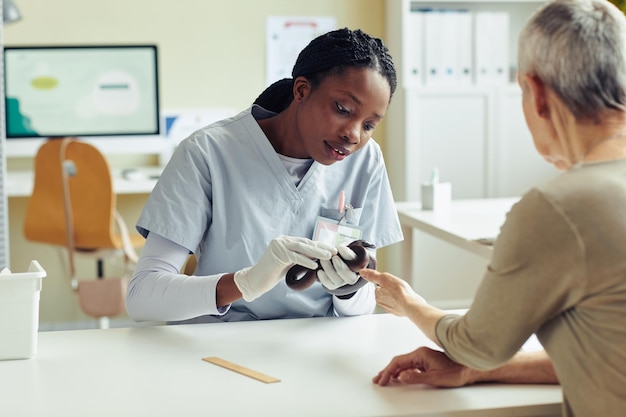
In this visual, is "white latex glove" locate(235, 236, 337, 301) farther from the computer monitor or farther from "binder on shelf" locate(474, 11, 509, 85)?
"binder on shelf" locate(474, 11, 509, 85)

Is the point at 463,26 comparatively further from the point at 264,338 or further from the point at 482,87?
the point at 264,338

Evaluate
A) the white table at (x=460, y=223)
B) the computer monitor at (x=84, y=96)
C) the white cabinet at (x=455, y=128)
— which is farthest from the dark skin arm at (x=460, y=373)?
the computer monitor at (x=84, y=96)

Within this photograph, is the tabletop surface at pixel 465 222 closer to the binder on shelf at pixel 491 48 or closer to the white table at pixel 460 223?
the white table at pixel 460 223

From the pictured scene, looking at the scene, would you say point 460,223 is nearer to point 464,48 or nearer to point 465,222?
point 465,222

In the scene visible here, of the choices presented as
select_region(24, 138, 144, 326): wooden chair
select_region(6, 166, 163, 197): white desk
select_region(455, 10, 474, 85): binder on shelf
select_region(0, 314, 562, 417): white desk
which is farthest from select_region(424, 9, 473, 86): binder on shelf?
select_region(0, 314, 562, 417): white desk

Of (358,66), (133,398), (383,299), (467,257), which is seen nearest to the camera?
(133,398)

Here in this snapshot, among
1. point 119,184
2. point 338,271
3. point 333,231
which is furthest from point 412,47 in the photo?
point 338,271

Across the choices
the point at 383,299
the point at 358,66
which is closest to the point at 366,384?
the point at 383,299

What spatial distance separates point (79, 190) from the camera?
348cm

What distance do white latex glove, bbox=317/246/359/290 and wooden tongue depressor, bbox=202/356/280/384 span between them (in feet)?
0.81

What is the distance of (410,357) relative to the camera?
1331 mm

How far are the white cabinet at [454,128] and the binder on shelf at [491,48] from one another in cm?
1

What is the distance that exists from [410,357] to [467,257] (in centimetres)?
274

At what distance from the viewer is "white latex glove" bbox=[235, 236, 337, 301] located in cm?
151
